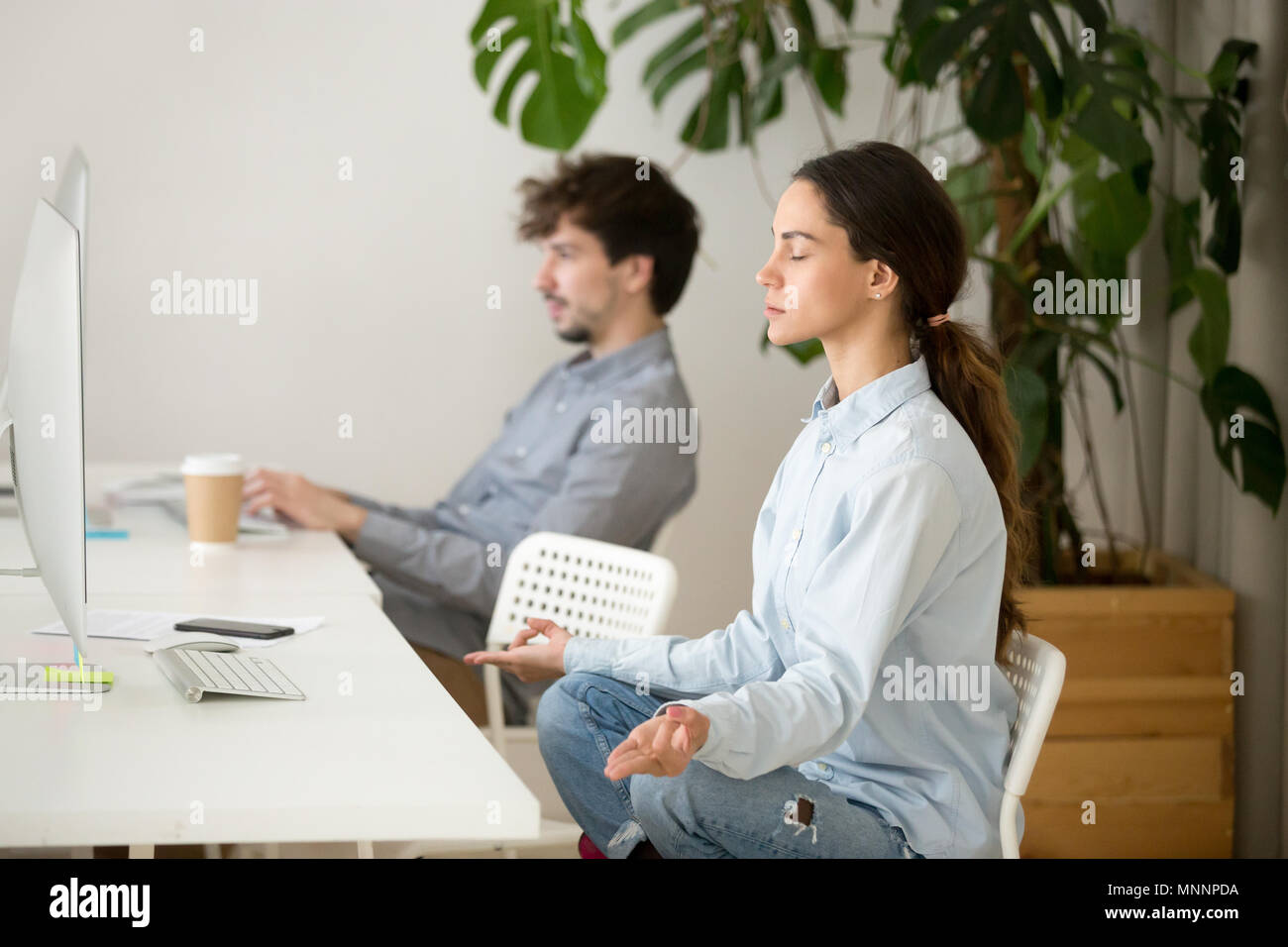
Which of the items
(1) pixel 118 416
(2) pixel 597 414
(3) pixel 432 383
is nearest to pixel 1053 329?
(2) pixel 597 414

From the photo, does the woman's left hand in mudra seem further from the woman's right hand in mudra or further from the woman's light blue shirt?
the woman's right hand in mudra

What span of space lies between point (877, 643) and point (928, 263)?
1.36 feet

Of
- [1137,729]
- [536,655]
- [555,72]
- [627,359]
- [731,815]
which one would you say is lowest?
[1137,729]

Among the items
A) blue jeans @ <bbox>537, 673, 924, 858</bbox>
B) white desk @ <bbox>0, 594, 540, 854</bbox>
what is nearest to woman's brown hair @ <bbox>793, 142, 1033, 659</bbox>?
blue jeans @ <bbox>537, 673, 924, 858</bbox>

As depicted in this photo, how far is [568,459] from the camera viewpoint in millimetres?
2344

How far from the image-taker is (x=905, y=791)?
4.08 feet

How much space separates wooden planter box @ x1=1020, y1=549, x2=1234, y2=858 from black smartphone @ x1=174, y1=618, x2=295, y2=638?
4.55 ft

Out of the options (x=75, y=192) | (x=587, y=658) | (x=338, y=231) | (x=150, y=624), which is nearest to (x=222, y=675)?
(x=150, y=624)

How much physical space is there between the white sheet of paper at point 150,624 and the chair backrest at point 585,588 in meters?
0.36

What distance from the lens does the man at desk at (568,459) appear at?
217 centimetres

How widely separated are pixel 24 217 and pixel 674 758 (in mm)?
2703

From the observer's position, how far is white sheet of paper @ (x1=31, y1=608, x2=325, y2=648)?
4.34 ft

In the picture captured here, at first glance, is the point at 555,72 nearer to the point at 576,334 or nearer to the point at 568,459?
the point at 576,334

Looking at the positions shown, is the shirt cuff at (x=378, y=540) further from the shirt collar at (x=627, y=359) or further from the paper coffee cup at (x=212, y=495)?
the shirt collar at (x=627, y=359)
